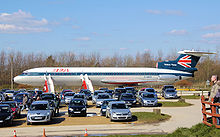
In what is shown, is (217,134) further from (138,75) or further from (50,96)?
(138,75)

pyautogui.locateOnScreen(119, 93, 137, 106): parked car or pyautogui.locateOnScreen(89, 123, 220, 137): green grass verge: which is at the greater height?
pyautogui.locateOnScreen(89, 123, 220, 137): green grass verge


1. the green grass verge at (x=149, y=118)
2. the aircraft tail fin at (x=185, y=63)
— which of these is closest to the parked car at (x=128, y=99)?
the green grass verge at (x=149, y=118)

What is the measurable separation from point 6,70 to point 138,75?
157 ft

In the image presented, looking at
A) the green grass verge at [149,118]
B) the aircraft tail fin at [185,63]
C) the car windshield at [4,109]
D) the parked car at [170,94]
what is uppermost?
the aircraft tail fin at [185,63]

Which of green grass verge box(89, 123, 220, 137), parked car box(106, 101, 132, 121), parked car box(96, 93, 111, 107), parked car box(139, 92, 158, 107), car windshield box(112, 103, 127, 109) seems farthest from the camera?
parked car box(139, 92, 158, 107)

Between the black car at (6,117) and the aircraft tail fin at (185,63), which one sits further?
the aircraft tail fin at (185,63)

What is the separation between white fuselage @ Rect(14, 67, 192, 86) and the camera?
52.1 metres

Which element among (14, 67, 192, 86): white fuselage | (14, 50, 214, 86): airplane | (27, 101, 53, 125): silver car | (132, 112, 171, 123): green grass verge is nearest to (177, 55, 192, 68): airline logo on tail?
(14, 50, 214, 86): airplane

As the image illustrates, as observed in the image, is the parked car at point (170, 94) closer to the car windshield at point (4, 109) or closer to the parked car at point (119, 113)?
the parked car at point (119, 113)

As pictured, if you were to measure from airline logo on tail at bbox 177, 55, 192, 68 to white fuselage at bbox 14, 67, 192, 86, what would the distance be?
1681mm

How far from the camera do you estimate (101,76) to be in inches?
2157

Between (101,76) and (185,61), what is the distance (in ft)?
59.5

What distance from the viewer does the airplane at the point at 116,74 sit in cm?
5216

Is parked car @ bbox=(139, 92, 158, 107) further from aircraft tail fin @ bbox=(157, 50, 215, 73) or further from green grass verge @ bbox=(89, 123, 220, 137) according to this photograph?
aircraft tail fin @ bbox=(157, 50, 215, 73)
